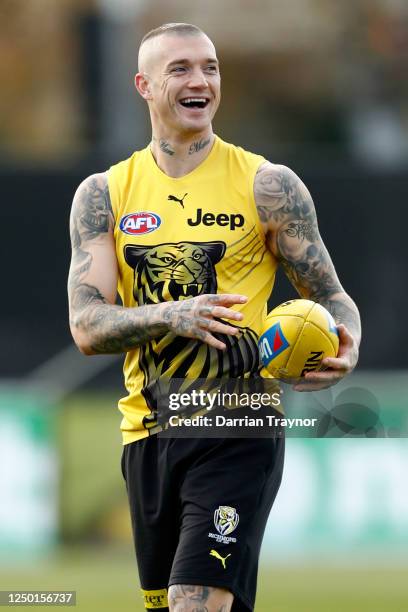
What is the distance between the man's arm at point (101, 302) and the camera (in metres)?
6.45

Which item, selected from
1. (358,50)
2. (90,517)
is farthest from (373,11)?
(90,517)

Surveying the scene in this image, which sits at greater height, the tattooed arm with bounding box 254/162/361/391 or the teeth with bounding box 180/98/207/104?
the teeth with bounding box 180/98/207/104

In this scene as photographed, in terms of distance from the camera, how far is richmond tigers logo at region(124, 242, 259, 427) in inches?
263

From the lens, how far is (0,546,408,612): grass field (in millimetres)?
11363

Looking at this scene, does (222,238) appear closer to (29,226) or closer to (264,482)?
(264,482)

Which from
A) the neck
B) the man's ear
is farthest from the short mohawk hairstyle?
the neck

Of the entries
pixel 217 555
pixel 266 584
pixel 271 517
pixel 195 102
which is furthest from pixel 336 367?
pixel 271 517

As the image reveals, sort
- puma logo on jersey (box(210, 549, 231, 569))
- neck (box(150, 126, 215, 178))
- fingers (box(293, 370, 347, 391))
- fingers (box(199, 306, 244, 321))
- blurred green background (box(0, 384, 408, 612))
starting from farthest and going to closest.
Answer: blurred green background (box(0, 384, 408, 612)), neck (box(150, 126, 215, 178)), fingers (box(293, 370, 347, 391)), puma logo on jersey (box(210, 549, 231, 569)), fingers (box(199, 306, 244, 321))

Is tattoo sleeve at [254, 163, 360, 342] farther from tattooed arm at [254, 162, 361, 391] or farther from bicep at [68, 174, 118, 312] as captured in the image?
bicep at [68, 174, 118, 312]

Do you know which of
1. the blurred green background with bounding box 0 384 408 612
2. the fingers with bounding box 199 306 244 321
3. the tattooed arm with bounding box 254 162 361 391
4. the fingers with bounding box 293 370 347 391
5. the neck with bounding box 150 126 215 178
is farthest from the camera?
the blurred green background with bounding box 0 384 408 612

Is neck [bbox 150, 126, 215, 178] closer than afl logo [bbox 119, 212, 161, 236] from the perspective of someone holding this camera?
No

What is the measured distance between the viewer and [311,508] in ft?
42.9

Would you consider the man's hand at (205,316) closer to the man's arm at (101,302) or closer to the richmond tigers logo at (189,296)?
the man's arm at (101,302)

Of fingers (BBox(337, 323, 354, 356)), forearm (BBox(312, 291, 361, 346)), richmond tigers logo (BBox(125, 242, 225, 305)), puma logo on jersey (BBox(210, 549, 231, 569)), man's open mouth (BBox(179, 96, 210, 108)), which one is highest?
man's open mouth (BBox(179, 96, 210, 108))
